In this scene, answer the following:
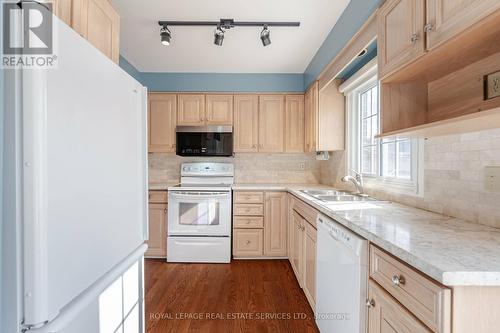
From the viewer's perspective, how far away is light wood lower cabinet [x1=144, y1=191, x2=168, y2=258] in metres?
3.07

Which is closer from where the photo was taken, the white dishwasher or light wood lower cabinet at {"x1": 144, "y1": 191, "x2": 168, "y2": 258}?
the white dishwasher

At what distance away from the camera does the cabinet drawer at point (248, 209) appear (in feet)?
10.1

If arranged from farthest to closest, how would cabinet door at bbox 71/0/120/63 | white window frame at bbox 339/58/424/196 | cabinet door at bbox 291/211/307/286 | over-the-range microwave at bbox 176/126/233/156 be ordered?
over-the-range microwave at bbox 176/126/233/156 → cabinet door at bbox 291/211/307/286 → white window frame at bbox 339/58/424/196 → cabinet door at bbox 71/0/120/63

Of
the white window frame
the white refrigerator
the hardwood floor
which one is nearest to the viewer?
the white refrigerator

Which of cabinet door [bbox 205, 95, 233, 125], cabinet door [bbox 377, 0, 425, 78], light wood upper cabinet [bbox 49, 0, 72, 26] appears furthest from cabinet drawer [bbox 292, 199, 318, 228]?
light wood upper cabinet [bbox 49, 0, 72, 26]

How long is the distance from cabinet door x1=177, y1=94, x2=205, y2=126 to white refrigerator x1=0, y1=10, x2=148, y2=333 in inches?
89.6

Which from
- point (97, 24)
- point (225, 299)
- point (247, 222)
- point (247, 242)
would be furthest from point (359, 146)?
point (97, 24)

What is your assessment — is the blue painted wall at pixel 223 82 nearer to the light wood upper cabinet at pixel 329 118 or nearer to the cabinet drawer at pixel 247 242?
the light wood upper cabinet at pixel 329 118

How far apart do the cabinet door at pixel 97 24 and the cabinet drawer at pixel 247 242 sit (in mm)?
2330

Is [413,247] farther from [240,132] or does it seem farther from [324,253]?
[240,132]

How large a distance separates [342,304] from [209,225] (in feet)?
6.43

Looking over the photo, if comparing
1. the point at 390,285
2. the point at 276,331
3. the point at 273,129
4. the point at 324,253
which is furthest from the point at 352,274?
the point at 273,129

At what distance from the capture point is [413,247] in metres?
0.84

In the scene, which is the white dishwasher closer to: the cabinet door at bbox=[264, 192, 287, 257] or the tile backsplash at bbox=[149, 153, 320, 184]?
the cabinet door at bbox=[264, 192, 287, 257]
